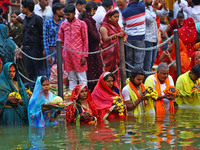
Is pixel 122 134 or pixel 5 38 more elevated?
pixel 5 38

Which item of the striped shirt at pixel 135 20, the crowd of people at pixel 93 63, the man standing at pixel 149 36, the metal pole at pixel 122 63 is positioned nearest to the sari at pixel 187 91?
the crowd of people at pixel 93 63

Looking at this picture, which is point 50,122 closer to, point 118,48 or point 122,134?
point 122,134

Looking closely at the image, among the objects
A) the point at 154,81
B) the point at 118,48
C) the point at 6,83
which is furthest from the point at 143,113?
the point at 6,83

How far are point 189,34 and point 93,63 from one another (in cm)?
282

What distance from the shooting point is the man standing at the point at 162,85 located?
1039 cm

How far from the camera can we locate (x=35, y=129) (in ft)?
29.0

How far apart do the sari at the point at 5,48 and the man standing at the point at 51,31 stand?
1294 mm

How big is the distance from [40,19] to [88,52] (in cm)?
156

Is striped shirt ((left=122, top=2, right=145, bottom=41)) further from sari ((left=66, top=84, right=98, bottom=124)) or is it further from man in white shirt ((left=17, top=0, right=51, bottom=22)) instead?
sari ((left=66, top=84, right=98, bottom=124))

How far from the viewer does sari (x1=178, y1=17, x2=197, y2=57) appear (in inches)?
503

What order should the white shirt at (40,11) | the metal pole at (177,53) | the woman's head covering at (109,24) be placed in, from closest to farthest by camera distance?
the woman's head covering at (109,24), the metal pole at (177,53), the white shirt at (40,11)

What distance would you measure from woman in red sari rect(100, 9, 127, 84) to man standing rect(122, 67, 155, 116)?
150 centimetres

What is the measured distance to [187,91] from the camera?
11.1 m

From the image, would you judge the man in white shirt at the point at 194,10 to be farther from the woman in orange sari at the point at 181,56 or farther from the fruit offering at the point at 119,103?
the fruit offering at the point at 119,103
